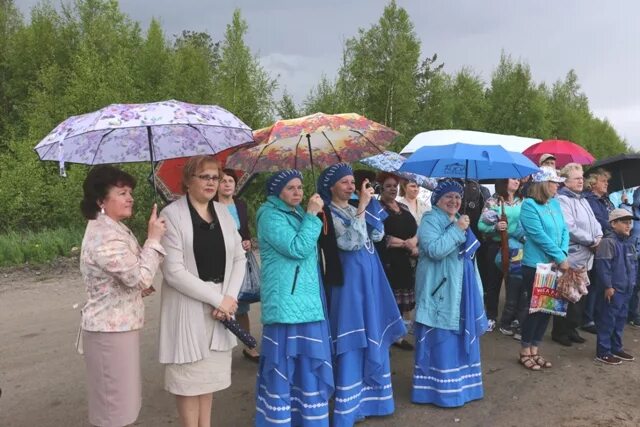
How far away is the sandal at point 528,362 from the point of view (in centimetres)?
456

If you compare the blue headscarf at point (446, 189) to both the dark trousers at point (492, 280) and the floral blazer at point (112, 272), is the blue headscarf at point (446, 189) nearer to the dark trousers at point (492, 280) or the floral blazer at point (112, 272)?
the floral blazer at point (112, 272)

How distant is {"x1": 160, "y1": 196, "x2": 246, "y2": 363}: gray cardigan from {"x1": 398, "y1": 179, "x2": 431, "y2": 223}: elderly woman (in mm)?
3043

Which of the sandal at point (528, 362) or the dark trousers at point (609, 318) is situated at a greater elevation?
the dark trousers at point (609, 318)

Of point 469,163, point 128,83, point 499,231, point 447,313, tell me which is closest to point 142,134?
point 447,313

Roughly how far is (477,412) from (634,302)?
3.50m

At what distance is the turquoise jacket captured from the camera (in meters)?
4.43

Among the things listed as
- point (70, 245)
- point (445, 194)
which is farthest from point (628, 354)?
point (70, 245)

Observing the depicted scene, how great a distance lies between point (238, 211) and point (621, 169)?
14.8ft

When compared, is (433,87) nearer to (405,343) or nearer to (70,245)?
(70,245)

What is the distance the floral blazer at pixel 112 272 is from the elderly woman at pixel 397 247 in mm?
2700

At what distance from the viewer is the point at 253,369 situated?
15.1 feet

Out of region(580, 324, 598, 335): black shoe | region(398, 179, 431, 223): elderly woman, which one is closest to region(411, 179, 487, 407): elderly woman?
region(398, 179, 431, 223): elderly woman

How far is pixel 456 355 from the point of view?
3.84 metres

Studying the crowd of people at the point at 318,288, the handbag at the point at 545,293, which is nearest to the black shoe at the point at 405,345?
the crowd of people at the point at 318,288
